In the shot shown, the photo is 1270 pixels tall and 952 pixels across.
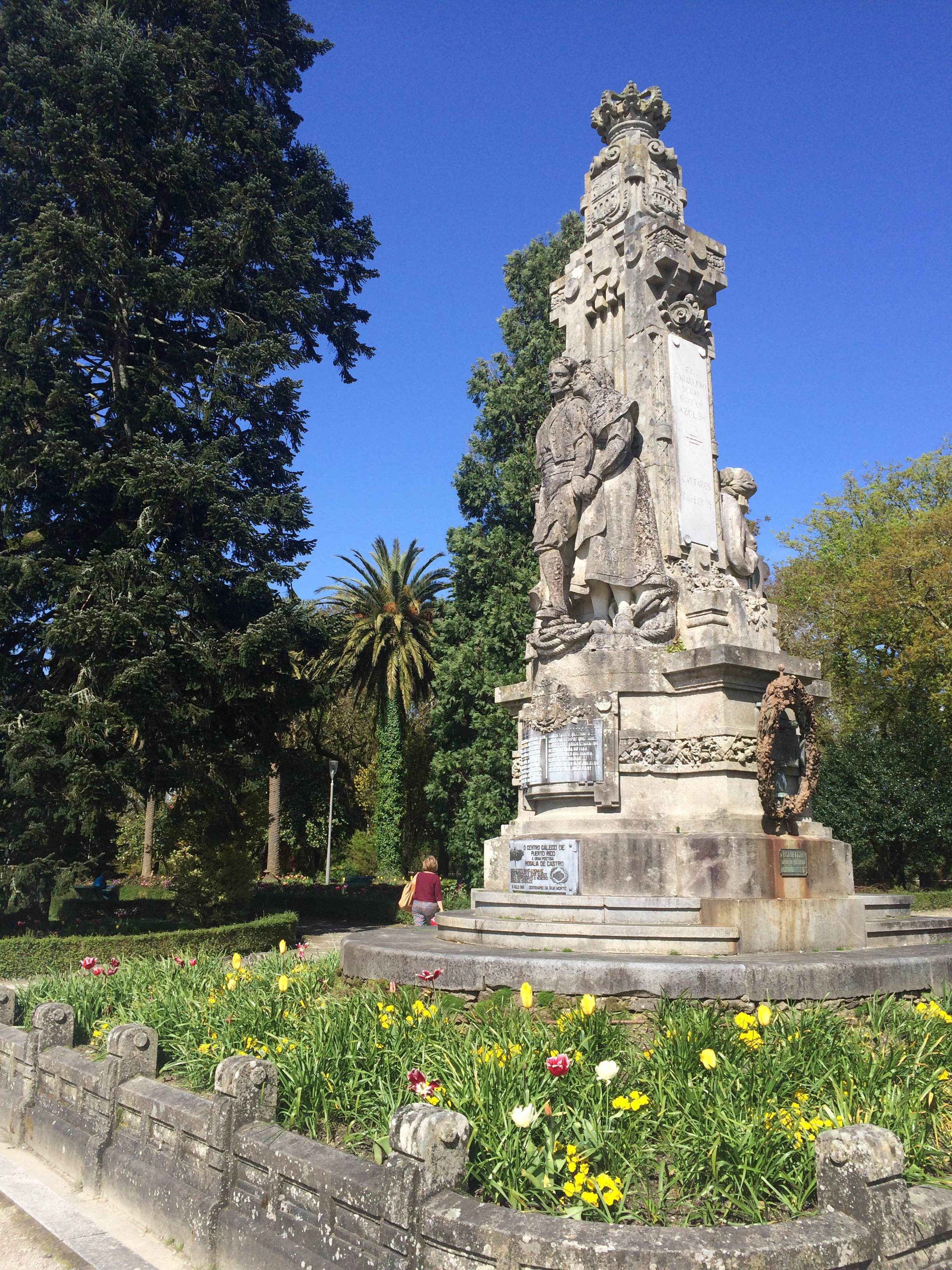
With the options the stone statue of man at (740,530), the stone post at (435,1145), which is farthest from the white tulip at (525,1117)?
the stone statue of man at (740,530)

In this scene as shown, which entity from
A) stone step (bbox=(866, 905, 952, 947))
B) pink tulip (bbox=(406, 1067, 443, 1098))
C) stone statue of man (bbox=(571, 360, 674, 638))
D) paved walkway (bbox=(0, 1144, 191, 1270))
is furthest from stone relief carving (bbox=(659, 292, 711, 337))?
paved walkway (bbox=(0, 1144, 191, 1270))

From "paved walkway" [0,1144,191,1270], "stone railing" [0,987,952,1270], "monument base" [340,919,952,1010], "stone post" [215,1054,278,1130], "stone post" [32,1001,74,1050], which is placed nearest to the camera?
"stone railing" [0,987,952,1270]

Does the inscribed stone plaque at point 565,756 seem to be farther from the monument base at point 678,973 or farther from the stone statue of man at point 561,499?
the monument base at point 678,973

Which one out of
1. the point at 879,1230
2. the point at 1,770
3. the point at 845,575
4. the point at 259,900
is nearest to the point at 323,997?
the point at 879,1230

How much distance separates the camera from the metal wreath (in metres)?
8.77

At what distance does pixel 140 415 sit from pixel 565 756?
1402 centimetres

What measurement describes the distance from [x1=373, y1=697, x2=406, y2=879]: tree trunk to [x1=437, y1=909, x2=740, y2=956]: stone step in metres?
24.4

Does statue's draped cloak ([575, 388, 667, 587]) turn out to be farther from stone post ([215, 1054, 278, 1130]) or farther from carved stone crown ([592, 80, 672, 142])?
stone post ([215, 1054, 278, 1130])

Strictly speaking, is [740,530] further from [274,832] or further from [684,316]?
[274,832]

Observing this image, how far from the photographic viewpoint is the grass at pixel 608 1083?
3.95 meters

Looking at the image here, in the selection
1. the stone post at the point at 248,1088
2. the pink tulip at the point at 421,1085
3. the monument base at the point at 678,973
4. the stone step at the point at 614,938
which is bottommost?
the stone post at the point at 248,1088

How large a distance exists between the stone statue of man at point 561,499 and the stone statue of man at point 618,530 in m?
0.08

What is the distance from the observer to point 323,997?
7.31 metres

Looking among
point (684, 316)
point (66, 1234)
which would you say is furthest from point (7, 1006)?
point (684, 316)
